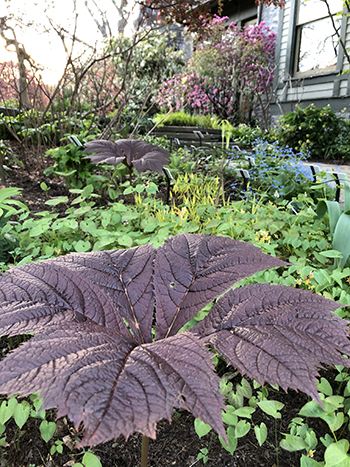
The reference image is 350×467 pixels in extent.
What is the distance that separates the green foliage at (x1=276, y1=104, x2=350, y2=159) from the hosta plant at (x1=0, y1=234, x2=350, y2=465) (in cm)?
679

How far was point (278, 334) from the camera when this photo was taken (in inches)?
21.4

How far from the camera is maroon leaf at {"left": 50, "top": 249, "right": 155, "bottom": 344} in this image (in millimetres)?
680

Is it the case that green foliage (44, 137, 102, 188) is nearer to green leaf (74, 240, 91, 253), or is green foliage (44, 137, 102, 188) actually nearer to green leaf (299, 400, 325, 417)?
green leaf (74, 240, 91, 253)

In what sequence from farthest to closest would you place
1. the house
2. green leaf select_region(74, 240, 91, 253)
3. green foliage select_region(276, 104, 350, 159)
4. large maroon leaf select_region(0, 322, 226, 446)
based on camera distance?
the house, green foliage select_region(276, 104, 350, 159), green leaf select_region(74, 240, 91, 253), large maroon leaf select_region(0, 322, 226, 446)

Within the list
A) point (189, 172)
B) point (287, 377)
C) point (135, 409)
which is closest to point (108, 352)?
point (135, 409)

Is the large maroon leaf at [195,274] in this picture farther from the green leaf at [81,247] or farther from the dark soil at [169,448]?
the green leaf at [81,247]

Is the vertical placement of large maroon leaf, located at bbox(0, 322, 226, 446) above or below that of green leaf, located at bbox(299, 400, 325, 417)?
above

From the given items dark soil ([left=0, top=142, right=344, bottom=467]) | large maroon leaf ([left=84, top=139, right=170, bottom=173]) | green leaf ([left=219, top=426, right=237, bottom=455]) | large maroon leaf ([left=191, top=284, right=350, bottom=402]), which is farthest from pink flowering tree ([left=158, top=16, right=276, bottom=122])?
large maroon leaf ([left=191, top=284, right=350, bottom=402])

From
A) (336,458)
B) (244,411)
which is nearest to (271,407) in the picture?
(244,411)

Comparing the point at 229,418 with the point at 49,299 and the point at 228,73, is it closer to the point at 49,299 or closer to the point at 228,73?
the point at 49,299

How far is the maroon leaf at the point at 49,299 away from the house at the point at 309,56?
902cm

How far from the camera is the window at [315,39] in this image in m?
8.52

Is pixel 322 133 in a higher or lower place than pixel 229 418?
higher

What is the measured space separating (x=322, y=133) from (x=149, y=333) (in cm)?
745
